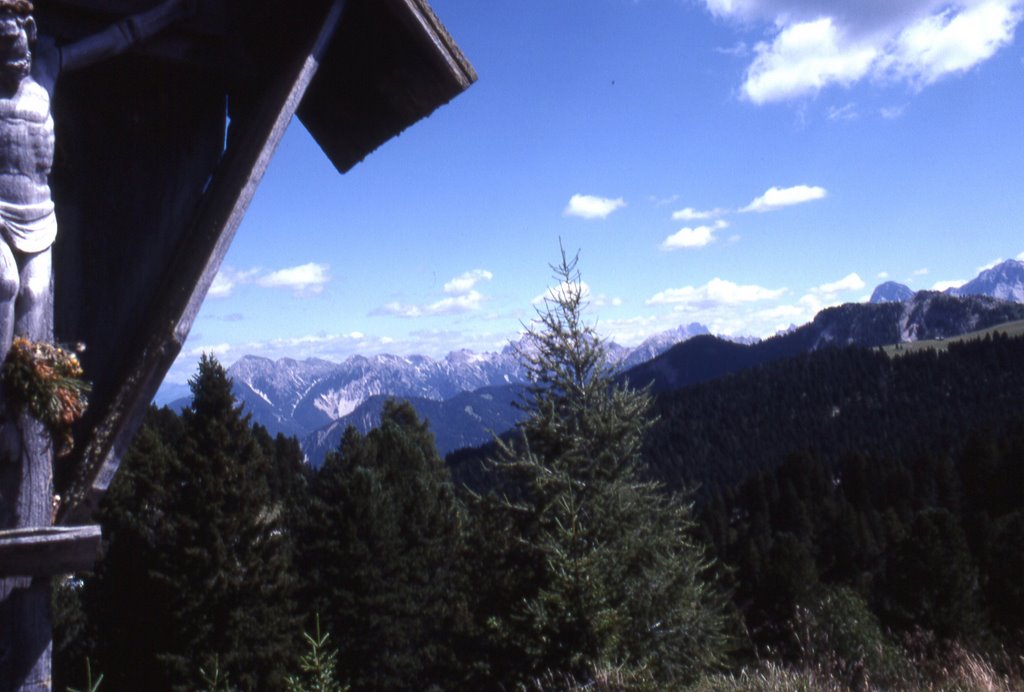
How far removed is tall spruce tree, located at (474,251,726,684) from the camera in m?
11.8

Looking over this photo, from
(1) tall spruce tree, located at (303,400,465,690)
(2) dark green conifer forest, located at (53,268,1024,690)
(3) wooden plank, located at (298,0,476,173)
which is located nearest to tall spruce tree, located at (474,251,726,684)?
(2) dark green conifer forest, located at (53,268,1024,690)

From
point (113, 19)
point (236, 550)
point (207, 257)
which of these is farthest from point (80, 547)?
point (236, 550)

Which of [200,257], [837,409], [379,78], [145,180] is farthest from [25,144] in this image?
[837,409]

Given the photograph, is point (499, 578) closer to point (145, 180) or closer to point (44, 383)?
point (145, 180)

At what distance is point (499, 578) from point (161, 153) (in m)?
11.5

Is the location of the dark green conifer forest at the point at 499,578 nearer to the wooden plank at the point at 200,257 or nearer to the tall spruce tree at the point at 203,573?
the tall spruce tree at the point at 203,573

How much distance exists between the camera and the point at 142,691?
70.6 feet

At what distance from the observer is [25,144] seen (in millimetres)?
1998

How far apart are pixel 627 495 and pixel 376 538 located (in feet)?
56.0

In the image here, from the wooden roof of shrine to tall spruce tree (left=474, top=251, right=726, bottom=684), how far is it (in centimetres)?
975

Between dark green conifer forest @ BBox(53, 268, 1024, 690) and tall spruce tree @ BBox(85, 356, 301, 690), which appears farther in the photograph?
tall spruce tree @ BBox(85, 356, 301, 690)

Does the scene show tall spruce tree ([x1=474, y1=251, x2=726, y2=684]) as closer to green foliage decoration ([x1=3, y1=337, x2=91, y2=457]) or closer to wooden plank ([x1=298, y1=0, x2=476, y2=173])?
wooden plank ([x1=298, y1=0, x2=476, y2=173])

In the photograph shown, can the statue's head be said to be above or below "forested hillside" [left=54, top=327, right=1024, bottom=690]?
above

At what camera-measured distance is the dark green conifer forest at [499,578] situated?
38.4 feet
